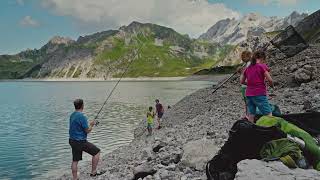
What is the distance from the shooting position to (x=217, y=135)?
1512cm

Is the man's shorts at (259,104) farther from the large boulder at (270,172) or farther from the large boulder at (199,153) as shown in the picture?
the large boulder at (270,172)

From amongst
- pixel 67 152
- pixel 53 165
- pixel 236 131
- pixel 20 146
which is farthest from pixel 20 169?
pixel 236 131

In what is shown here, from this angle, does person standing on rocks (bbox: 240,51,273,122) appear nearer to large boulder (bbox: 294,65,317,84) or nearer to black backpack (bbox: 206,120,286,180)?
black backpack (bbox: 206,120,286,180)

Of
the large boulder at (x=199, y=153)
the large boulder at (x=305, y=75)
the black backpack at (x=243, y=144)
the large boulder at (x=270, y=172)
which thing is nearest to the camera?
the large boulder at (x=270, y=172)

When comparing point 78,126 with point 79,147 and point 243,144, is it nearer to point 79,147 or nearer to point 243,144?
point 79,147

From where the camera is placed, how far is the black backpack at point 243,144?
9586mm

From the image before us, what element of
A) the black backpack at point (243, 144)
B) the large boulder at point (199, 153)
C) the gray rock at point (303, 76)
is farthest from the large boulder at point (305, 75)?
the black backpack at point (243, 144)

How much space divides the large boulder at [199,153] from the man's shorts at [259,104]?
1863mm

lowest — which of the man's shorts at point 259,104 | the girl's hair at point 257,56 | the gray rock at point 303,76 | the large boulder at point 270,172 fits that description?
the large boulder at point 270,172

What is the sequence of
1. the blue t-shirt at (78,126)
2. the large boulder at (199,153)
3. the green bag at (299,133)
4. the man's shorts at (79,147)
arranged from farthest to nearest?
the man's shorts at (79,147) < the blue t-shirt at (78,126) < the large boulder at (199,153) < the green bag at (299,133)

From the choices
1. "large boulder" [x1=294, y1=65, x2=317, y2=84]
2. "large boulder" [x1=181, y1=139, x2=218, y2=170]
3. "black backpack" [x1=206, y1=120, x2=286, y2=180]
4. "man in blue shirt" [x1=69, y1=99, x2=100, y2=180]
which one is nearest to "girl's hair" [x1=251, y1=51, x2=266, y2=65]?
"large boulder" [x1=181, y1=139, x2=218, y2=170]

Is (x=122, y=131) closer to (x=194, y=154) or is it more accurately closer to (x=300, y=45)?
(x=300, y=45)

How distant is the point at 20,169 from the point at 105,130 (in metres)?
18.3

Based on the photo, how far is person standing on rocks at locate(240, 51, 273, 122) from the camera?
1381 centimetres
